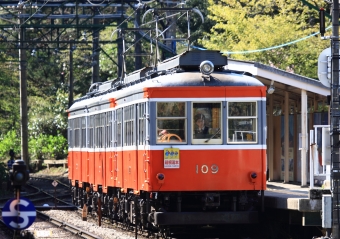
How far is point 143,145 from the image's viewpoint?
16250mm

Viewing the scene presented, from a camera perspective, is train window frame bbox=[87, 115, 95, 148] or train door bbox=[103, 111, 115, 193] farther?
train window frame bbox=[87, 115, 95, 148]

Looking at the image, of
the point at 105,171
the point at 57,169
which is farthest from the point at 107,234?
the point at 57,169

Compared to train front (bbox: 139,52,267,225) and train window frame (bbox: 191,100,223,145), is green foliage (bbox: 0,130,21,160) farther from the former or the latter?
train window frame (bbox: 191,100,223,145)

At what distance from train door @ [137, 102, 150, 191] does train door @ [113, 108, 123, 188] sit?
196 centimetres

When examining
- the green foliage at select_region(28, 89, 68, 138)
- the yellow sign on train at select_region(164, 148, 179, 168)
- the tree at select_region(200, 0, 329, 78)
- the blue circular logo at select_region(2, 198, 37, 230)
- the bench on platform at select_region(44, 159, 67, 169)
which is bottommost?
the bench on platform at select_region(44, 159, 67, 169)

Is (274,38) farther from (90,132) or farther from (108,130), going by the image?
(108,130)

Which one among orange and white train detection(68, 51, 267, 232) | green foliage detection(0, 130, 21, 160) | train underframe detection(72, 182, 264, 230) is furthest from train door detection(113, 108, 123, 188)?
green foliage detection(0, 130, 21, 160)

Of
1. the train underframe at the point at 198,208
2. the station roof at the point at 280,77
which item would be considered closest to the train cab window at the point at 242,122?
the train underframe at the point at 198,208

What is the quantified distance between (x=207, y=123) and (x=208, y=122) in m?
0.02

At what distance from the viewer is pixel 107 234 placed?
63.0 feet

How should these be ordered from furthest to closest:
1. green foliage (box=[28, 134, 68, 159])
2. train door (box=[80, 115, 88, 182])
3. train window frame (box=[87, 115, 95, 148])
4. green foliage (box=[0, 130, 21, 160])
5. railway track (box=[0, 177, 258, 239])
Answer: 1. green foliage (box=[0, 130, 21, 160])
2. green foliage (box=[28, 134, 68, 159])
3. train door (box=[80, 115, 88, 182])
4. train window frame (box=[87, 115, 95, 148])
5. railway track (box=[0, 177, 258, 239])

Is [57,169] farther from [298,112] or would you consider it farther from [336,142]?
[336,142]

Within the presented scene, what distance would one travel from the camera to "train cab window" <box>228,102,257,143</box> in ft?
51.9

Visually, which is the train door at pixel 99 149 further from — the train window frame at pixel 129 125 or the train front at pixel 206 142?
the train front at pixel 206 142
